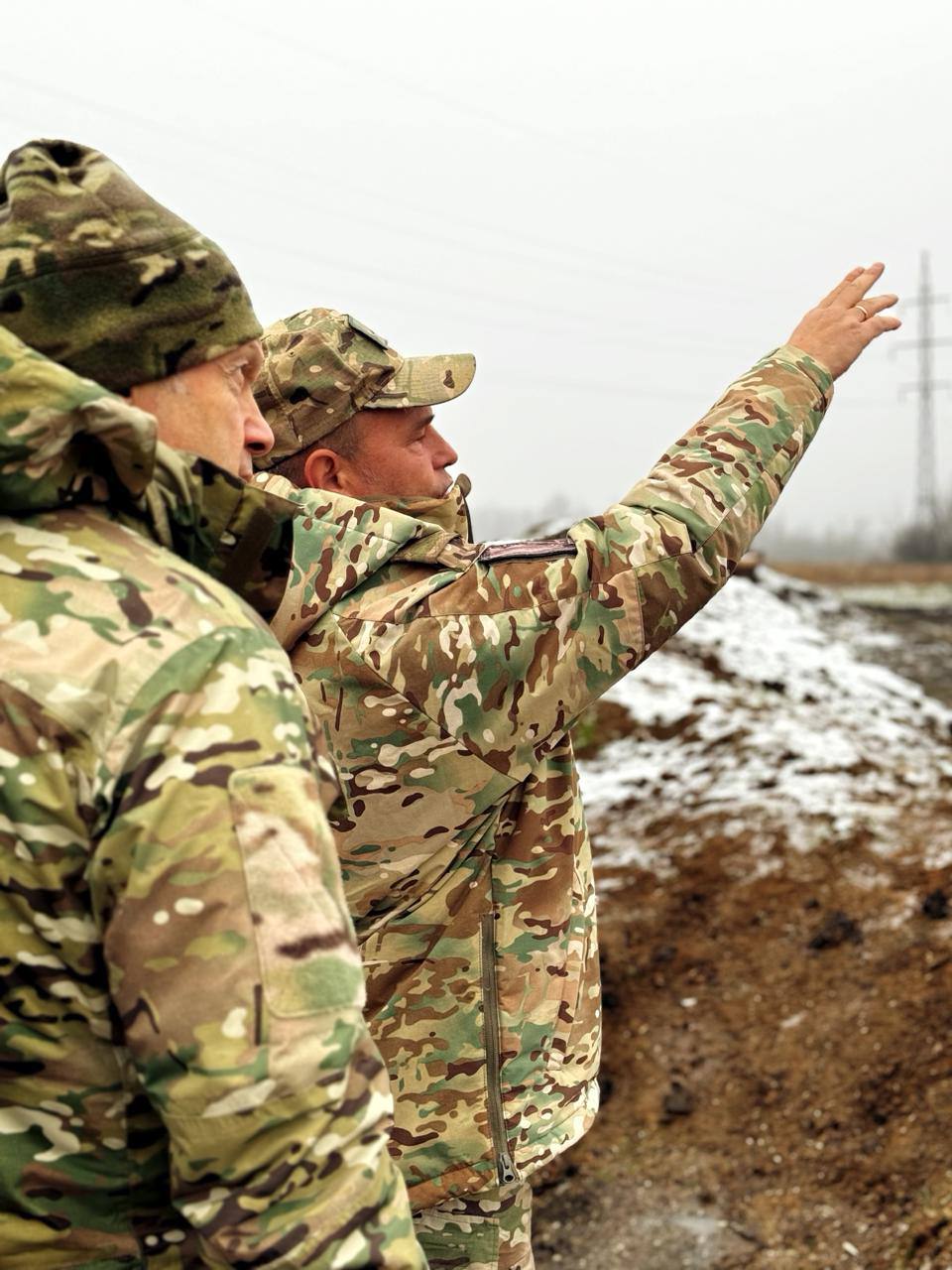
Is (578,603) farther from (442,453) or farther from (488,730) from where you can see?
(442,453)

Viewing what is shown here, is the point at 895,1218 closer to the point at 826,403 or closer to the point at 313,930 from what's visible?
the point at 826,403

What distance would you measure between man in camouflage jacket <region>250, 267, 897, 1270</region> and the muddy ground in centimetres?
258

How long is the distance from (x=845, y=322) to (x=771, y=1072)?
4120 mm

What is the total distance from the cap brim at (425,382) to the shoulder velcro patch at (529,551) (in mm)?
Answer: 544

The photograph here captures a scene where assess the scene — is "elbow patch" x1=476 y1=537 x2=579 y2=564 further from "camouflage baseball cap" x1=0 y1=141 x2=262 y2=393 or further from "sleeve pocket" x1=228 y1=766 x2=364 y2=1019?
"sleeve pocket" x1=228 y1=766 x2=364 y2=1019

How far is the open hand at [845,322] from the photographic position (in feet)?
9.02

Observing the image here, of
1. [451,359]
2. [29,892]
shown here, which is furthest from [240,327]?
[451,359]

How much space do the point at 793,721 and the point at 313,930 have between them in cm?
868

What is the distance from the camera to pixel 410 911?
2.76 m

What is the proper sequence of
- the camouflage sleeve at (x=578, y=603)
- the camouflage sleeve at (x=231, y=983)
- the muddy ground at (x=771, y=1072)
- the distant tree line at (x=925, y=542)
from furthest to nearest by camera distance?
the distant tree line at (x=925, y=542)
the muddy ground at (x=771, y=1072)
the camouflage sleeve at (x=578, y=603)
the camouflage sleeve at (x=231, y=983)

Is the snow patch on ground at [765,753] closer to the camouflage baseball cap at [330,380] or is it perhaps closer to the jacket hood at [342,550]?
the camouflage baseball cap at [330,380]

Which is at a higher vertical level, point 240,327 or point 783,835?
point 240,327

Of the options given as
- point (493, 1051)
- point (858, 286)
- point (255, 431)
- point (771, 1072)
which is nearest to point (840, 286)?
point (858, 286)

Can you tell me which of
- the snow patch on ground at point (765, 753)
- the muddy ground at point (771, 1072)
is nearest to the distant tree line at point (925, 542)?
the snow patch on ground at point (765, 753)
